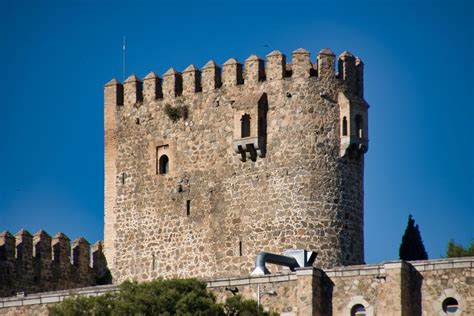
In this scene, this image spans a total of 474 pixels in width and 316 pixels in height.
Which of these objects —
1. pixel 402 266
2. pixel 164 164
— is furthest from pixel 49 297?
pixel 402 266

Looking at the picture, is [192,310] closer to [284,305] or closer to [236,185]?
[284,305]

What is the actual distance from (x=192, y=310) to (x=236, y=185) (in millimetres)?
10379

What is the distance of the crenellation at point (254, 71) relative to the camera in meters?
73.1

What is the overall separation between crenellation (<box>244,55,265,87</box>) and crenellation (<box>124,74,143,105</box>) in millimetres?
4422

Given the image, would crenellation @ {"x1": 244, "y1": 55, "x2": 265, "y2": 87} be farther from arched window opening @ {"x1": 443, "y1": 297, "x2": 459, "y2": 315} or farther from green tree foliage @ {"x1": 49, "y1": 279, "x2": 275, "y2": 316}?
arched window opening @ {"x1": 443, "y1": 297, "x2": 459, "y2": 315}

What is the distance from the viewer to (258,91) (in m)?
72.9

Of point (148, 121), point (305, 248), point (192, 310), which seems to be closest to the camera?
point (192, 310)

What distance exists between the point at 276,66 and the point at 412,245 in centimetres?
709

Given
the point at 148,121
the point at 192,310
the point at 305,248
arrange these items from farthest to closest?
the point at 148,121 < the point at 305,248 < the point at 192,310

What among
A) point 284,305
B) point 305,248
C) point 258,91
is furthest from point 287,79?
point 284,305

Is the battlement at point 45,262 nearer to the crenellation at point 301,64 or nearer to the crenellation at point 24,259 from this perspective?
the crenellation at point 24,259

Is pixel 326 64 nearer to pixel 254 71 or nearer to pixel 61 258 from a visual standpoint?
pixel 254 71

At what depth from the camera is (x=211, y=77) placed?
74.2 metres

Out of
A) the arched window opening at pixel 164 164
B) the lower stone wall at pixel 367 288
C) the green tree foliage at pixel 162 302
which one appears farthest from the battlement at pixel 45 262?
the lower stone wall at pixel 367 288
